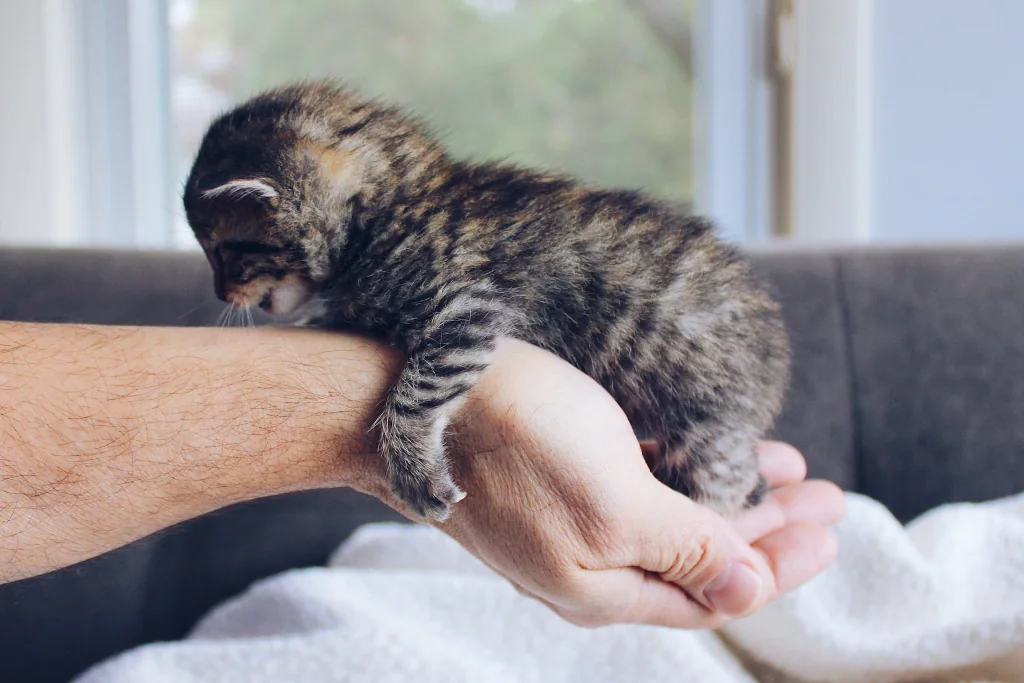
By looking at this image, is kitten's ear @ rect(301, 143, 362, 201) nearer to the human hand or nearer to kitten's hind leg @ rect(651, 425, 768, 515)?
the human hand

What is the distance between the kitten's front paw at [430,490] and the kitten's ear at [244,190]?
0.42 m

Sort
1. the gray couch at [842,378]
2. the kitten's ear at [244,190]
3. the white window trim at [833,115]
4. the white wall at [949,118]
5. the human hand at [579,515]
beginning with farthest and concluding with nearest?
the white window trim at [833,115]
the white wall at [949,118]
the gray couch at [842,378]
the kitten's ear at [244,190]
the human hand at [579,515]

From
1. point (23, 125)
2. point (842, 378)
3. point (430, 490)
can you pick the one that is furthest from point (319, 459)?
point (23, 125)

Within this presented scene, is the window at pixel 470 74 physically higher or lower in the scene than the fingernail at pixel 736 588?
higher

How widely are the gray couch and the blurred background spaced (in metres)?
0.55

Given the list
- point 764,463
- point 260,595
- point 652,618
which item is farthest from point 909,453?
point 260,595

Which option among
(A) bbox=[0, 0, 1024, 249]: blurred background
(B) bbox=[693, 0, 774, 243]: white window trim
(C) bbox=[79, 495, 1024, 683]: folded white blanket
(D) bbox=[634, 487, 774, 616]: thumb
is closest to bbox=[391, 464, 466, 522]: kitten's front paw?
(D) bbox=[634, 487, 774, 616]: thumb

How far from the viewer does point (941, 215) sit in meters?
2.27

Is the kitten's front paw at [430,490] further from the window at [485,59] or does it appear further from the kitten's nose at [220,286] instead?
the window at [485,59]

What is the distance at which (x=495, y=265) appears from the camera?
3.60 feet

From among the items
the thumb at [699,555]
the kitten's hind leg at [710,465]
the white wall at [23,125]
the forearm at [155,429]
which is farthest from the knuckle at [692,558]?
the white wall at [23,125]

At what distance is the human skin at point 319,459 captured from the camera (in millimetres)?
964

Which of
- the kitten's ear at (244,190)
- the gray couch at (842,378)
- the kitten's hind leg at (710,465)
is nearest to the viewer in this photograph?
the kitten's ear at (244,190)

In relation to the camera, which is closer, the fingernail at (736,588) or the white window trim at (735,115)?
the fingernail at (736,588)
